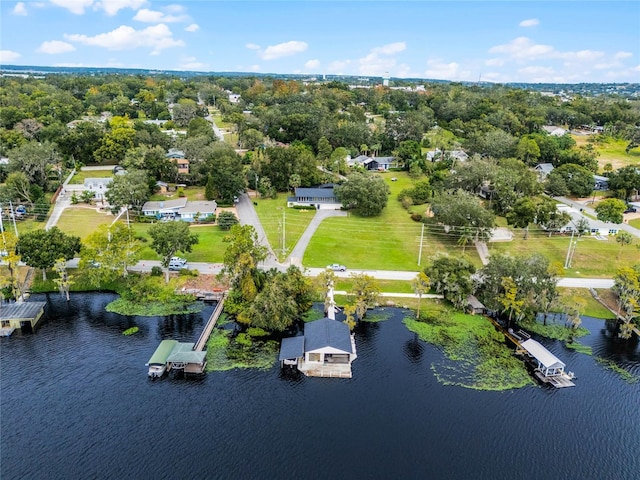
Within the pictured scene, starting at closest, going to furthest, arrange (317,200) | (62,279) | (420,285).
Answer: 1. (420,285)
2. (62,279)
3. (317,200)

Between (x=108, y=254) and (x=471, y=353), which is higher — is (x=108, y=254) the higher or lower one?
the higher one

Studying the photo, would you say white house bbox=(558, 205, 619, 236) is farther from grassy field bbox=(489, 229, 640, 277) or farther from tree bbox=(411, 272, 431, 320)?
tree bbox=(411, 272, 431, 320)

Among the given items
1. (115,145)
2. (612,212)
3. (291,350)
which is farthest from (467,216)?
(115,145)

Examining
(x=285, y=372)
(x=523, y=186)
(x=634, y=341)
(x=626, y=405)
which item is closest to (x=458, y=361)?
(x=626, y=405)

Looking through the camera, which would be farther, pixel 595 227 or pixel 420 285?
pixel 595 227

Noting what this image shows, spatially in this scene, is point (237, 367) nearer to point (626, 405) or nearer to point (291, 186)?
point (626, 405)

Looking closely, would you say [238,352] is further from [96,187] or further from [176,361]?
[96,187]

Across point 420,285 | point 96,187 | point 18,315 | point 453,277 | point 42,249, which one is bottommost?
point 18,315
